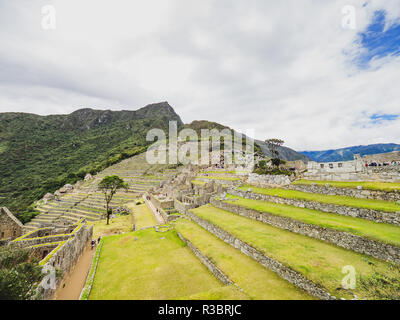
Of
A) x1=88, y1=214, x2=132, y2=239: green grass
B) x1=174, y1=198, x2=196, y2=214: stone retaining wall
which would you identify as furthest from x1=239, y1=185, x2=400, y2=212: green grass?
x1=88, y1=214, x2=132, y2=239: green grass

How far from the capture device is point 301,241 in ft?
27.8

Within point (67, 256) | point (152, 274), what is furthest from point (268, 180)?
point (67, 256)

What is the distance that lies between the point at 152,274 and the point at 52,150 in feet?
424

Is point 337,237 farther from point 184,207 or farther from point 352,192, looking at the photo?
point 184,207

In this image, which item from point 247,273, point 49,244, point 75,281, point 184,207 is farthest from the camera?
point 184,207

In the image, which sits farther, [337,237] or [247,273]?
[337,237]

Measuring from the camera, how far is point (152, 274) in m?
8.83

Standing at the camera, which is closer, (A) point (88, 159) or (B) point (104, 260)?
(B) point (104, 260)

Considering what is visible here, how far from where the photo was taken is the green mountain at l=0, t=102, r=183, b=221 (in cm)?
6144

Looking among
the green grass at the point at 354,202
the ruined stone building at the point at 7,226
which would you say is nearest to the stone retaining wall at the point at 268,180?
the green grass at the point at 354,202

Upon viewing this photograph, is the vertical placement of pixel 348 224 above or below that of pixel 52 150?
below

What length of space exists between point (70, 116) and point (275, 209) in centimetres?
20978

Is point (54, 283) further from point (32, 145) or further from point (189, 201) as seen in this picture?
point (32, 145)
